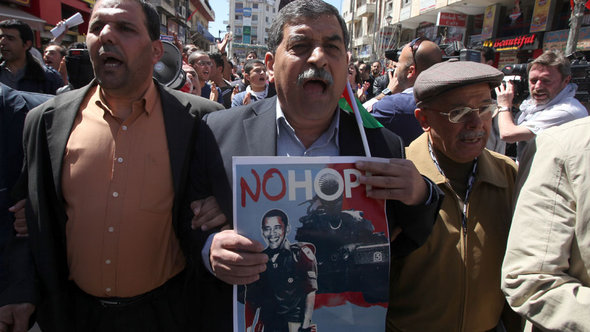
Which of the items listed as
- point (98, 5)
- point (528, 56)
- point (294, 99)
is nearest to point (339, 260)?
point (294, 99)

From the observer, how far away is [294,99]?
1.33m

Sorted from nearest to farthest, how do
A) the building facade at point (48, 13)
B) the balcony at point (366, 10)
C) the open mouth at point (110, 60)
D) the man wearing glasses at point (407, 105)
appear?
the open mouth at point (110, 60) → the man wearing glasses at point (407, 105) → the building facade at point (48, 13) → the balcony at point (366, 10)

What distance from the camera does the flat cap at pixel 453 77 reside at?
4.96 feet

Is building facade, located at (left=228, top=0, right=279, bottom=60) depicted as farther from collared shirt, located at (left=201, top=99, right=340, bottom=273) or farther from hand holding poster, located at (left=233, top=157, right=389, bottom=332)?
hand holding poster, located at (left=233, top=157, right=389, bottom=332)

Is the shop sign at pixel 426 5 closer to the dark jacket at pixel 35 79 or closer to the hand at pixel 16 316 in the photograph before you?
the dark jacket at pixel 35 79

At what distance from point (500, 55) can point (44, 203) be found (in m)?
19.2

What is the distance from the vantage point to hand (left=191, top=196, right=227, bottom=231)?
127cm

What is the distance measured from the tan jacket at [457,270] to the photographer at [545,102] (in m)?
1.59

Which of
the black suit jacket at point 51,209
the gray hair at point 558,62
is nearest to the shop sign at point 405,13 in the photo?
the gray hair at point 558,62

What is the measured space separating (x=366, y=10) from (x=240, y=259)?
1342 inches

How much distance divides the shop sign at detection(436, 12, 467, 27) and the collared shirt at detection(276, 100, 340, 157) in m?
19.2

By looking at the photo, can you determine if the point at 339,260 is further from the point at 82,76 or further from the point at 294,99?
the point at 82,76

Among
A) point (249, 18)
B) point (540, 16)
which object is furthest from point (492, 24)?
point (249, 18)

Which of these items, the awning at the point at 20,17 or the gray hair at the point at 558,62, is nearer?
the gray hair at the point at 558,62
